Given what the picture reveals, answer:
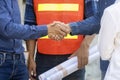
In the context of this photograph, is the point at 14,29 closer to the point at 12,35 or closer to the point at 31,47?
the point at 12,35

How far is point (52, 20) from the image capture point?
10.1 feet

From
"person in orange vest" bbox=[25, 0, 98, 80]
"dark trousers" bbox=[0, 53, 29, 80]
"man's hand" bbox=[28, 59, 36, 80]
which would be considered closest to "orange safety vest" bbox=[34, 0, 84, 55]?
"person in orange vest" bbox=[25, 0, 98, 80]

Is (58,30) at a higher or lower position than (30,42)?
higher

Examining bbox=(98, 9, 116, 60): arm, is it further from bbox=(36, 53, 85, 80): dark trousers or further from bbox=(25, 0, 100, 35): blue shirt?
bbox=(36, 53, 85, 80): dark trousers

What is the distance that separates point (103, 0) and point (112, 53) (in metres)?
0.46

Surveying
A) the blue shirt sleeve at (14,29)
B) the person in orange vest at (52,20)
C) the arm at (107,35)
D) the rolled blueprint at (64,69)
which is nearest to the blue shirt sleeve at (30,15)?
the person in orange vest at (52,20)

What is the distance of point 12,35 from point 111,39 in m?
0.79

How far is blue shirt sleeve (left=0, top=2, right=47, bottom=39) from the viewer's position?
2740mm

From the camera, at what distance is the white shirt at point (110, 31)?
2.27 m

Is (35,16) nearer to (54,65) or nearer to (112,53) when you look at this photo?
(54,65)

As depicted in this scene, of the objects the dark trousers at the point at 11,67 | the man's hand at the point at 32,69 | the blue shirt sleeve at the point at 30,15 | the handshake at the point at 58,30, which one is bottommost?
the man's hand at the point at 32,69

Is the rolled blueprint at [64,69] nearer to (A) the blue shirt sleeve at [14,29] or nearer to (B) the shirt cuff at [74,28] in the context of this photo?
(B) the shirt cuff at [74,28]

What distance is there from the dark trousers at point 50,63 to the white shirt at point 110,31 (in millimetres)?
683

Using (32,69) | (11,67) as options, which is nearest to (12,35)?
(11,67)
